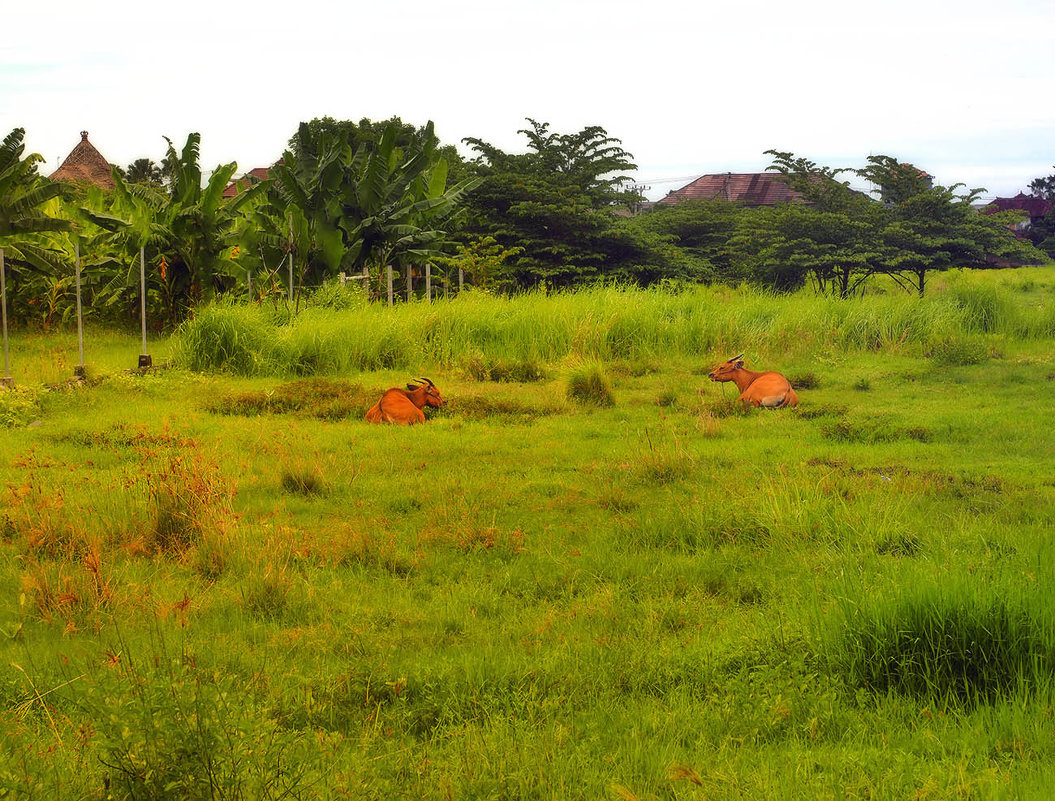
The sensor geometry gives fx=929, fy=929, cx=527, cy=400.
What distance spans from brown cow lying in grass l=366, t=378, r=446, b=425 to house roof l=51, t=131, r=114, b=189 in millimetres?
28061

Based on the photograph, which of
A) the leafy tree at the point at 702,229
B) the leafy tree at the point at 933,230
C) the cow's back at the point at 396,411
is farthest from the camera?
the leafy tree at the point at 702,229

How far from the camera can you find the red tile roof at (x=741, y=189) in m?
44.9

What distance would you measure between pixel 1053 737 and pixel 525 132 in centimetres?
2668

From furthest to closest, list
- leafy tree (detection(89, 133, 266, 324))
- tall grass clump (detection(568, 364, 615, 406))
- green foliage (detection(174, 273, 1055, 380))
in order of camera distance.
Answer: leafy tree (detection(89, 133, 266, 324))
green foliage (detection(174, 273, 1055, 380))
tall grass clump (detection(568, 364, 615, 406))

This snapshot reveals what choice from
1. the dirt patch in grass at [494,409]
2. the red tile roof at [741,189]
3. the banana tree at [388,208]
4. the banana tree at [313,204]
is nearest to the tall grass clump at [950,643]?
the dirt patch in grass at [494,409]

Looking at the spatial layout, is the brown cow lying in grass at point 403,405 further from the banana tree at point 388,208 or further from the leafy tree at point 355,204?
the banana tree at point 388,208

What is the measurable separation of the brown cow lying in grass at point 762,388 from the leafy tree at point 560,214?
1468 cm

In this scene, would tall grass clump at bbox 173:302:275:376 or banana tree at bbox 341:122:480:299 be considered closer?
tall grass clump at bbox 173:302:275:376

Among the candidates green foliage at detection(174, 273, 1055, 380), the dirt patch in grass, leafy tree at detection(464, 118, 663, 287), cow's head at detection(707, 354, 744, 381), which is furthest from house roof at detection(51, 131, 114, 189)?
cow's head at detection(707, 354, 744, 381)

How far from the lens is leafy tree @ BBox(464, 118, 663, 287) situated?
1014 inches

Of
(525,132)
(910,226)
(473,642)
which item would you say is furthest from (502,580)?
(525,132)

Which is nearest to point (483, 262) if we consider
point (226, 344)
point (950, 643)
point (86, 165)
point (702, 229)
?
point (702, 229)

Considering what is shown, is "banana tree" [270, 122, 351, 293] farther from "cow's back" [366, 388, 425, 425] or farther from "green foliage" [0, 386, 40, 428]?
"cow's back" [366, 388, 425, 425]

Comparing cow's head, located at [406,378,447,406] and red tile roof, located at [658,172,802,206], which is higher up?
red tile roof, located at [658,172,802,206]
